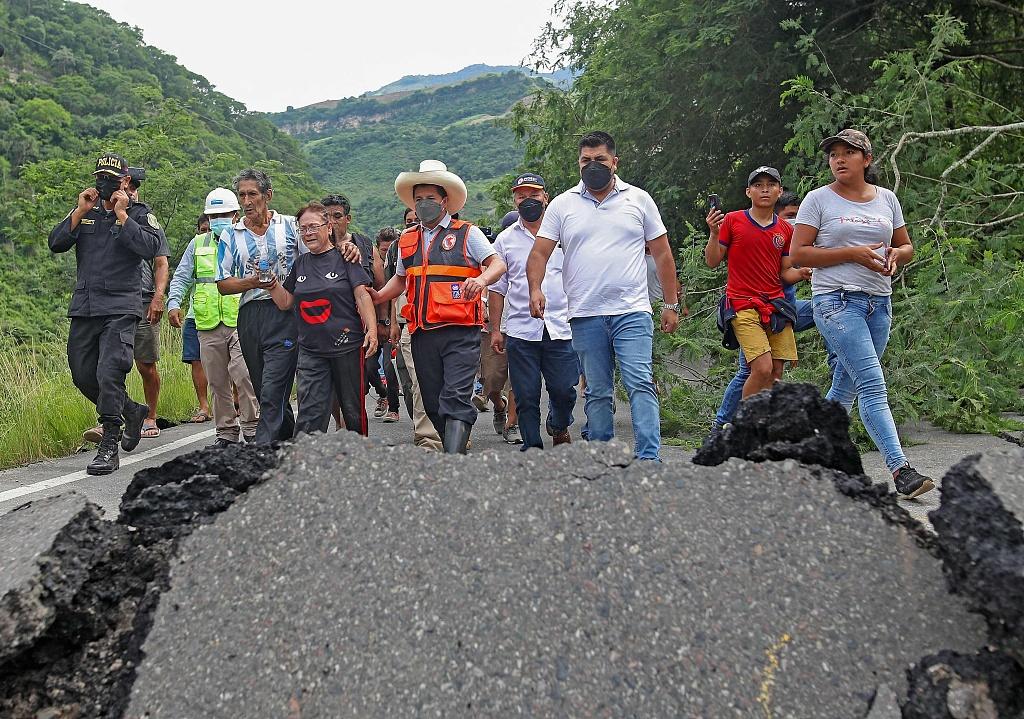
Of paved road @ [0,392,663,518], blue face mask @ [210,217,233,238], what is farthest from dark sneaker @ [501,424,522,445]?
blue face mask @ [210,217,233,238]

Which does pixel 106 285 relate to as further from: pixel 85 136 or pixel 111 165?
pixel 85 136

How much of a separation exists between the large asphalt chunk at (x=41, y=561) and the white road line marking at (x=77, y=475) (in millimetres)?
3418

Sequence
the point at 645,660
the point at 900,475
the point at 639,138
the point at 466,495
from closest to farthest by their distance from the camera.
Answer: the point at 645,660 < the point at 466,495 < the point at 900,475 < the point at 639,138

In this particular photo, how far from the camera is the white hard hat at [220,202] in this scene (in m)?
8.05

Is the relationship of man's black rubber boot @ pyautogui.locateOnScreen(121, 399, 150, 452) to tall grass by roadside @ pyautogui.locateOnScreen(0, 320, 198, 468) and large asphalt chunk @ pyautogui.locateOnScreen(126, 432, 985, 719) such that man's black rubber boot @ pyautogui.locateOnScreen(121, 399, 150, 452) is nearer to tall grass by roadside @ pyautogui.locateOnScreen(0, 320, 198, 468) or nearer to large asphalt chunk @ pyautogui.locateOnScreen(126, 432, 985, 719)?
tall grass by roadside @ pyautogui.locateOnScreen(0, 320, 198, 468)

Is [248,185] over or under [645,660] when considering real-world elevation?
over

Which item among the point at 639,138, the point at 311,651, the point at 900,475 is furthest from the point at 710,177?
the point at 311,651

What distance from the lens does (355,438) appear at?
3615 mm

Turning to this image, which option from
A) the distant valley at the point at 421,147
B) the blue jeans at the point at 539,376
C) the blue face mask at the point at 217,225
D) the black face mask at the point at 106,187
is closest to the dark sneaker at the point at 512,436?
the blue jeans at the point at 539,376

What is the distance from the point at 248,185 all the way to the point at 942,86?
629 cm

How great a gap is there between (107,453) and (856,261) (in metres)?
5.38

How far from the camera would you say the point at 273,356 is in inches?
270

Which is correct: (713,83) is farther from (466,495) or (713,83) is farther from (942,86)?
(466,495)

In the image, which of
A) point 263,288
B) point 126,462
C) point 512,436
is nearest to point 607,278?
point 263,288
